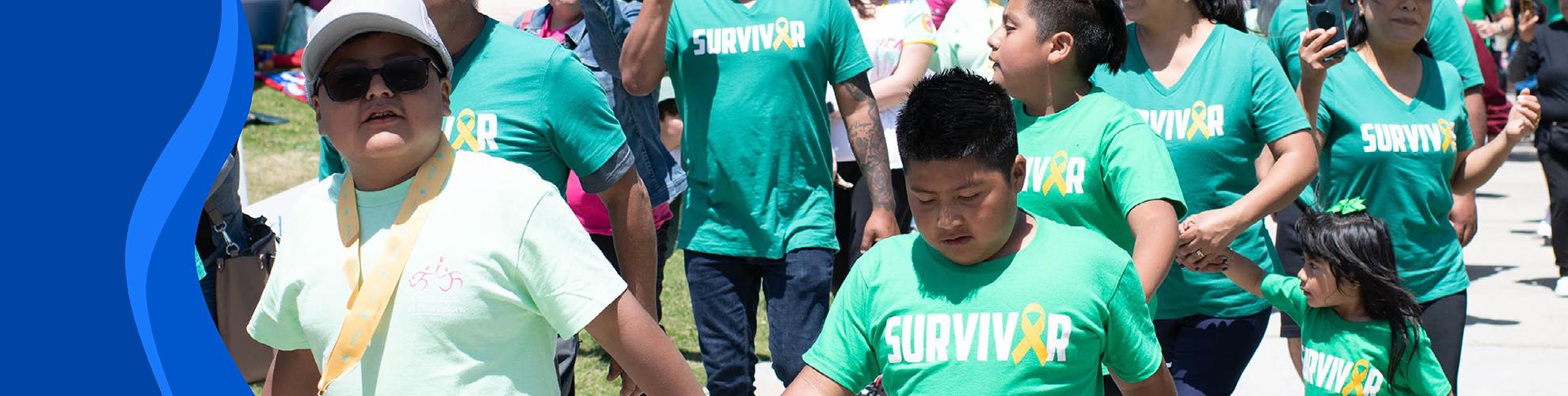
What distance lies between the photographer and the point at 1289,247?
650cm

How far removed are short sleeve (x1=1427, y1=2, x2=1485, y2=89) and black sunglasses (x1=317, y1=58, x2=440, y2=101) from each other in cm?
410

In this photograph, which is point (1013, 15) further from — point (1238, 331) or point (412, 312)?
point (412, 312)

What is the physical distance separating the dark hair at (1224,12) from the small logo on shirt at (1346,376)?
3.47 feet

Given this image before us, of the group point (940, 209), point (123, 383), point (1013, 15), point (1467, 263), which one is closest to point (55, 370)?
point (123, 383)

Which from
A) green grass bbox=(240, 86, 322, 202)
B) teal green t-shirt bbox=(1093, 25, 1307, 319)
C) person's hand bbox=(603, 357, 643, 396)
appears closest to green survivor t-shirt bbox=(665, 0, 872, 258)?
person's hand bbox=(603, 357, 643, 396)

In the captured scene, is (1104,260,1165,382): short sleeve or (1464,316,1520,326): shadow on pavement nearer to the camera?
(1104,260,1165,382): short sleeve

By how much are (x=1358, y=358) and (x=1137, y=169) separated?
1.73 metres

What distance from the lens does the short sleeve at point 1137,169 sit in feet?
12.7

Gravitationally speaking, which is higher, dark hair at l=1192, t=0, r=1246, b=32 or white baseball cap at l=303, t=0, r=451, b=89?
white baseball cap at l=303, t=0, r=451, b=89

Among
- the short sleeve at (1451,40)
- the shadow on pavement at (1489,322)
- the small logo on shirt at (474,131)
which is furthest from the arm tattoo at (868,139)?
the shadow on pavement at (1489,322)

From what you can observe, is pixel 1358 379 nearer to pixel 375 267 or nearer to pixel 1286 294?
pixel 1286 294

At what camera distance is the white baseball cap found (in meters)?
2.93

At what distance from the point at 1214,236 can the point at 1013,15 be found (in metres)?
0.78

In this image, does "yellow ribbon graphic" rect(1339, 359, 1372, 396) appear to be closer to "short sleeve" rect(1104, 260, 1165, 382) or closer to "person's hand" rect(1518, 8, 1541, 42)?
"short sleeve" rect(1104, 260, 1165, 382)
